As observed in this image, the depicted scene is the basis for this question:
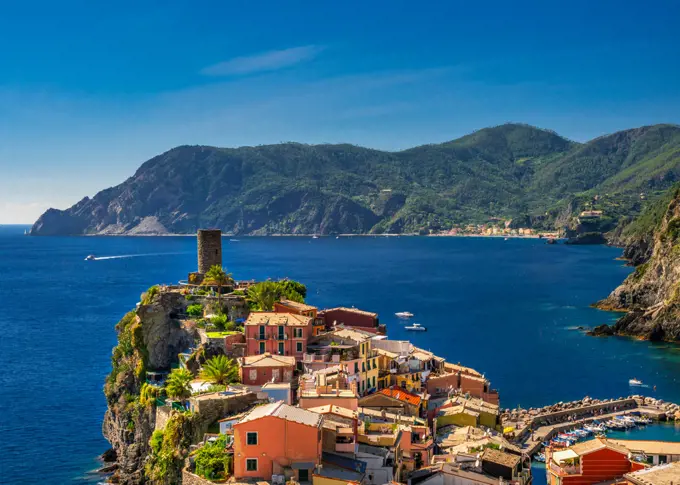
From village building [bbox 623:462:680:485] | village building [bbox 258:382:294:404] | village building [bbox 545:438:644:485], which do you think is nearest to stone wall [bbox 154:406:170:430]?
village building [bbox 258:382:294:404]

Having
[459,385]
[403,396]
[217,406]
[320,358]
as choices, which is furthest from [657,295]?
[217,406]

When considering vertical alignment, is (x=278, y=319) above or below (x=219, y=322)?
above

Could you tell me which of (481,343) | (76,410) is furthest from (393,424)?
(481,343)

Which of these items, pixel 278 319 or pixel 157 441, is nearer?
pixel 157 441

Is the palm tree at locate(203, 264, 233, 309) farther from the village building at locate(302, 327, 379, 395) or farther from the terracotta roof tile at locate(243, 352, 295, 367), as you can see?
the terracotta roof tile at locate(243, 352, 295, 367)

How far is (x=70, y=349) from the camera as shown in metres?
88.1

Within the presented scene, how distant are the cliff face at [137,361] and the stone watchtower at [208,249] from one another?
29.1 feet

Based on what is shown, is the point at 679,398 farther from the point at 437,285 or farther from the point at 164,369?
the point at 437,285

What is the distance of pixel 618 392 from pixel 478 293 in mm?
75194

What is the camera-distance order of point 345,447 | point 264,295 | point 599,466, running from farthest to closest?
point 264,295 < point 345,447 < point 599,466

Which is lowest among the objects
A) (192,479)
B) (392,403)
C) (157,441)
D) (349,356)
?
(157,441)

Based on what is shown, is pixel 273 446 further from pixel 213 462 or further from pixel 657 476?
pixel 657 476

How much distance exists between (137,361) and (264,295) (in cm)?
1047

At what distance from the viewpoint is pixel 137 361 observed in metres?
51.2
